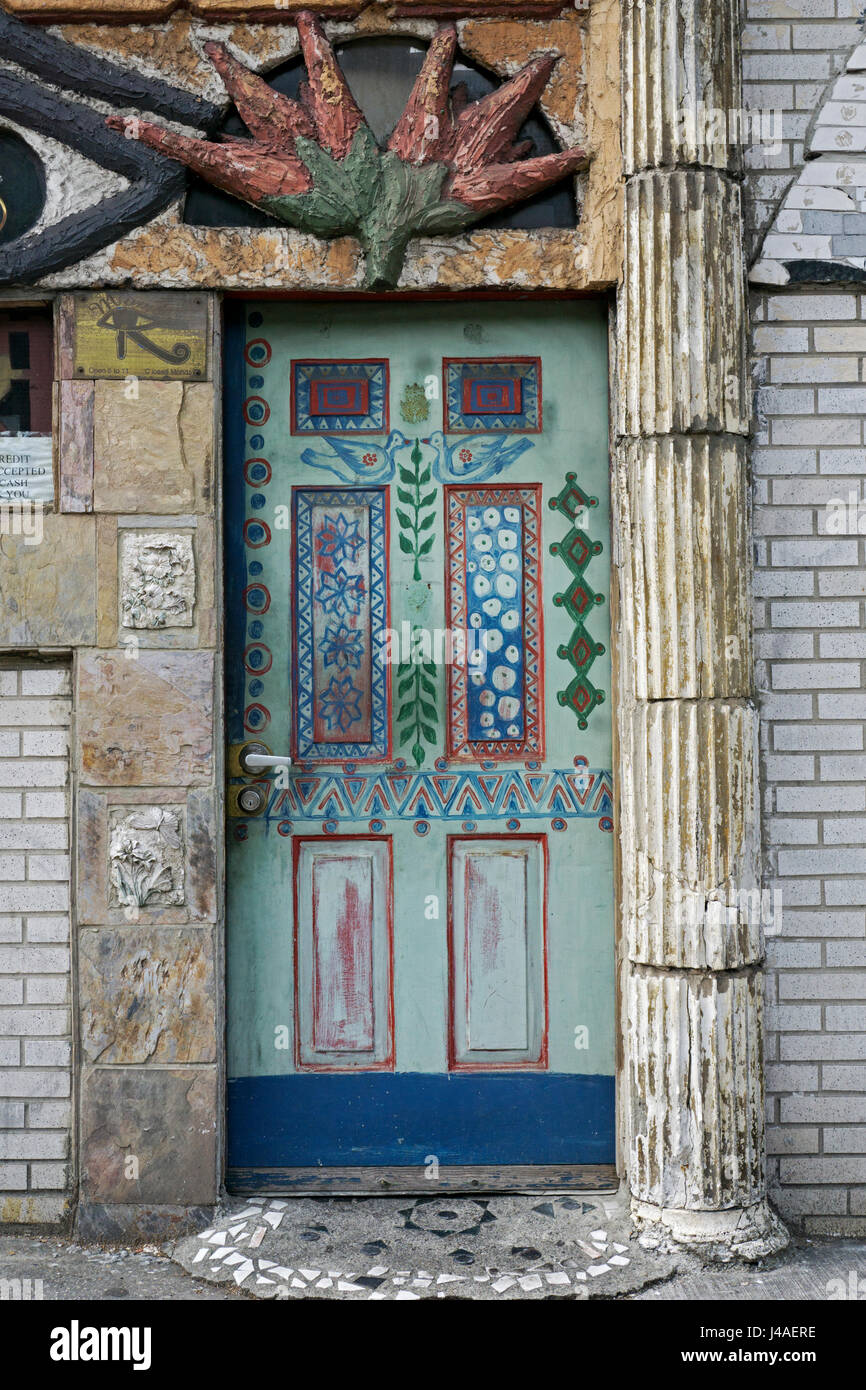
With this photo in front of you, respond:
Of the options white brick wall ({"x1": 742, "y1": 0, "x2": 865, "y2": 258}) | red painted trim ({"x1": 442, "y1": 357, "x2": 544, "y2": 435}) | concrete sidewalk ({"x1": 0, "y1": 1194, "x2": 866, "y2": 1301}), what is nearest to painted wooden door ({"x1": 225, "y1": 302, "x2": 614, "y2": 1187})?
red painted trim ({"x1": 442, "y1": 357, "x2": 544, "y2": 435})

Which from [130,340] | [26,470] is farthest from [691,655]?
[26,470]

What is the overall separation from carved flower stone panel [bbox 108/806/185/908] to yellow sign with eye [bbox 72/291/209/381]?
1.25 m

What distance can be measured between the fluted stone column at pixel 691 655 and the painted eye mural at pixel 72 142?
132 cm

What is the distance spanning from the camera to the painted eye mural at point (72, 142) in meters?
3.14

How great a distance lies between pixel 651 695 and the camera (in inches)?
121

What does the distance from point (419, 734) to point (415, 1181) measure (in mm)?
1315

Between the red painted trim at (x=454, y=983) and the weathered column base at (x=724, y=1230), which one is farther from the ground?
the red painted trim at (x=454, y=983)

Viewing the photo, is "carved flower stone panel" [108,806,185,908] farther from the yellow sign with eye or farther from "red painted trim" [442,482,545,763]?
the yellow sign with eye

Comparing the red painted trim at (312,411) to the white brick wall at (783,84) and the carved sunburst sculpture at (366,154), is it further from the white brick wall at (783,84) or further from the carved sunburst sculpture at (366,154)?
the white brick wall at (783,84)

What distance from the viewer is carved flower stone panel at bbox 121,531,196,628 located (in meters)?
3.15

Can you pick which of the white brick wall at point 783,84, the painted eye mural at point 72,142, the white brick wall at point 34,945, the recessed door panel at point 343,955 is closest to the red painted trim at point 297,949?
the recessed door panel at point 343,955

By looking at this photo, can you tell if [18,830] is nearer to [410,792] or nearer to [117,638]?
[117,638]

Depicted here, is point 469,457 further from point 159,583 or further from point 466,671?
point 159,583

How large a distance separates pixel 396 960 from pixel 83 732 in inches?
44.3
